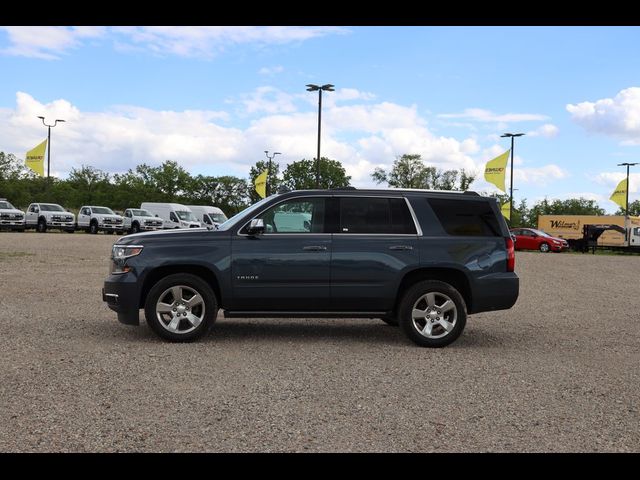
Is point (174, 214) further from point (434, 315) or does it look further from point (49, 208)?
point (434, 315)

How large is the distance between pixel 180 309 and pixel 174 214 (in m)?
37.2

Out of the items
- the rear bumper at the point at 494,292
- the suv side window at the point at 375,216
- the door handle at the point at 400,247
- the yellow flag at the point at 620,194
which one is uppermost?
the yellow flag at the point at 620,194

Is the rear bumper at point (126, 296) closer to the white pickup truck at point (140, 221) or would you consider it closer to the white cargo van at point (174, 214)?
the white pickup truck at point (140, 221)

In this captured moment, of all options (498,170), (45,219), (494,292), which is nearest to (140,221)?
(45,219)

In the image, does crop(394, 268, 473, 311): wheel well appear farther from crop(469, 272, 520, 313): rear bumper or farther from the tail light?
the tail light

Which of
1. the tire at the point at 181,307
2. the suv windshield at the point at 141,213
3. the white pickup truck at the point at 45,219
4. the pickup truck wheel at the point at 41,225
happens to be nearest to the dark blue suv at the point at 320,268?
the tire at the point at 181,307

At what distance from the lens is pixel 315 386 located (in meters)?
5.79

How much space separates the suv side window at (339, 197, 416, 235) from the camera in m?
7.89

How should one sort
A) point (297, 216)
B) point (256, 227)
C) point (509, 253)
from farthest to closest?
point (509, 253) < point (297, 216) < point (256, 227)

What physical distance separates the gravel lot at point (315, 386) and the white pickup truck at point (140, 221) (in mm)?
32349

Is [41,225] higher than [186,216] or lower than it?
lower

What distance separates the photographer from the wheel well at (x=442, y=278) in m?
7.91

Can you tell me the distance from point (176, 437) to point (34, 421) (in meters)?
1.07
